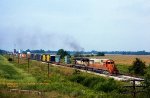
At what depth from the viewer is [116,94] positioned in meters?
22.5

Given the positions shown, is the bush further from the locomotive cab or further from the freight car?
the freight car

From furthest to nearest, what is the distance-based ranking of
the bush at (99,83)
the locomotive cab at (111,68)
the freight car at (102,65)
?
the freight car at (102,65) < the locomotive cab at (111,68) < the bush at (99,83)

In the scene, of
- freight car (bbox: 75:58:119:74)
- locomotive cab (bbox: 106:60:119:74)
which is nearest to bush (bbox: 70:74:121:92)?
locomotive cab (bbox: 106:60:119:74)

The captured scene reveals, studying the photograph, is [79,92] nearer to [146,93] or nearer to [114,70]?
[146,93]

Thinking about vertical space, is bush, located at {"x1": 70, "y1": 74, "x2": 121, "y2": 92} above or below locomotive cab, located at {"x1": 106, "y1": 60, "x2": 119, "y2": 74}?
below

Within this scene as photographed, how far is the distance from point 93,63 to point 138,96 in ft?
128

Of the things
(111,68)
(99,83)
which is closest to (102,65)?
(111,68)

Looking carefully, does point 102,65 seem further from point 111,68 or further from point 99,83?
point 99,83

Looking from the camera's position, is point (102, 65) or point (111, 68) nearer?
point (111, 68)

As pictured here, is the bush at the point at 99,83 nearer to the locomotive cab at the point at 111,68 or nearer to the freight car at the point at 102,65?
the locomotive cab at the point at 111,68

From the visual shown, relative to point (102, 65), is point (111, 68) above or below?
below

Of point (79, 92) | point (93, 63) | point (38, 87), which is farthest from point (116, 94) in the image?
point (93, 63)

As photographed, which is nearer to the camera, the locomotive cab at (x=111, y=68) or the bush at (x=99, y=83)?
the bush at (x=99, y=83)

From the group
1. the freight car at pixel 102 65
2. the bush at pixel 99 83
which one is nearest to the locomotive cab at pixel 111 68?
the freight car at pixel 102 65
